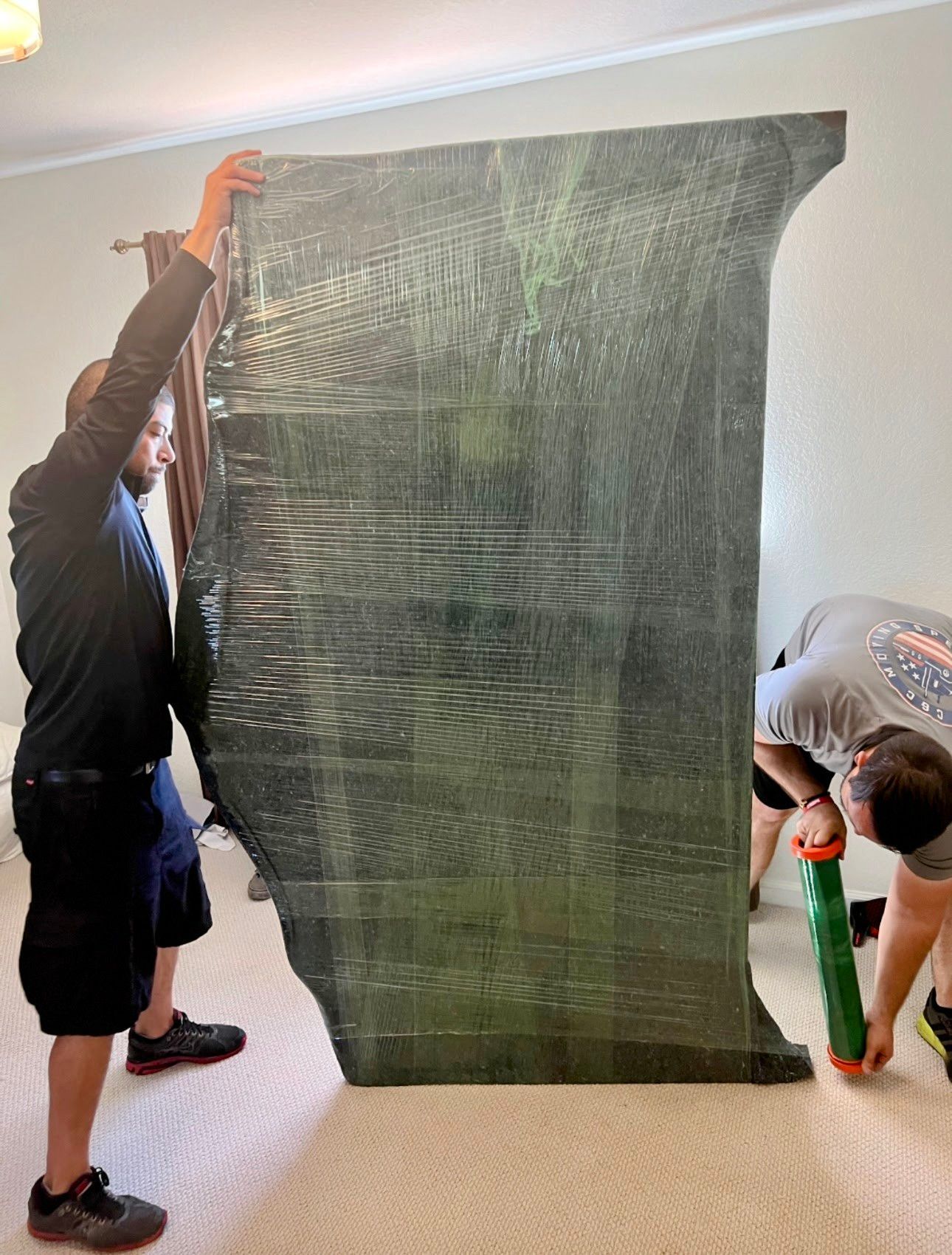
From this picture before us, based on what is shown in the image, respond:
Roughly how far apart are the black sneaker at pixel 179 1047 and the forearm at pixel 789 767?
3.95 feet

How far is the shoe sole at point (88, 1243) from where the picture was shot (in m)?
1.35

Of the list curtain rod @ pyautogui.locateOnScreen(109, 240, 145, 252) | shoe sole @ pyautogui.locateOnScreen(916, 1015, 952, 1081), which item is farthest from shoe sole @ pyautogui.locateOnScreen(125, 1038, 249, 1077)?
curtain rod @ pyautogui.locateOnScreen(109, 240, 145, 252)

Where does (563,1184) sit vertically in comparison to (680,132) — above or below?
below

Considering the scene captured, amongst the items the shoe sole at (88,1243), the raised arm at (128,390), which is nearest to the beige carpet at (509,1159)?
the shoe sole at (88,1243)

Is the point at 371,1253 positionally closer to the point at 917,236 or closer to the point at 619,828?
A: the point at 619,828

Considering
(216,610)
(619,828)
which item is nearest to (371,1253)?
(619,828)

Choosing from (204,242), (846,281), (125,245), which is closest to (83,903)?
(204,242)

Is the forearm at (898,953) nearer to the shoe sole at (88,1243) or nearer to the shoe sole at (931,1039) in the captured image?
the shoe sole at (931,1039)

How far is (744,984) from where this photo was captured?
156 cm

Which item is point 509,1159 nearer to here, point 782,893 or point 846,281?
point 782,893

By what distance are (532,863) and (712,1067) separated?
0.52 metres

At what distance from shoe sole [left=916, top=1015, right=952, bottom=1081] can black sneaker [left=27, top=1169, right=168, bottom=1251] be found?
54.7 inches

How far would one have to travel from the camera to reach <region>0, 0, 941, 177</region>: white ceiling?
5.66 feet

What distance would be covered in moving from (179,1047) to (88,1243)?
0.42m
